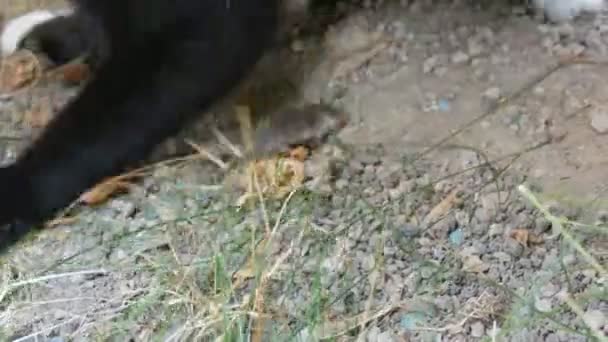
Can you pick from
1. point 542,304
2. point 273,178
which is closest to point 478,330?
point 542,304

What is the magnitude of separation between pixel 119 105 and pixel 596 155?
50 centimetres

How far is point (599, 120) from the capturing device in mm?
1236

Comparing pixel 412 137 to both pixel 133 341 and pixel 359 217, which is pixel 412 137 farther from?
pixel 133 341

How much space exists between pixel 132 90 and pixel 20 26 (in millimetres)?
408

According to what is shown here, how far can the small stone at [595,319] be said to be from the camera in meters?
1.00

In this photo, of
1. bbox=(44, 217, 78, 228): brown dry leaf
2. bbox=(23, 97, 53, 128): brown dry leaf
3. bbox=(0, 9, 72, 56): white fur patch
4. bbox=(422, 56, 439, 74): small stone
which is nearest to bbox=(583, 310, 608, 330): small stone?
bbox=(422, 56, 439, 74): small stone

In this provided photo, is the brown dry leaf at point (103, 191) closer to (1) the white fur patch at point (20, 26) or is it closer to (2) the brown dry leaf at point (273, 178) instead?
(2) the brown dry leaf at point (273, 178)

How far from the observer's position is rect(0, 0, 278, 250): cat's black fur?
1.11 meters

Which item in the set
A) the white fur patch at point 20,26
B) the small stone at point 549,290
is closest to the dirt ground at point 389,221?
the small stone at point 549,290

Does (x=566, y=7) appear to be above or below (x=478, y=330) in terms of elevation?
above

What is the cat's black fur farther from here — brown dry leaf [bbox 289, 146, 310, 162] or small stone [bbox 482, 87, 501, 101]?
small stone [bbox 482, 87, 501, 101]

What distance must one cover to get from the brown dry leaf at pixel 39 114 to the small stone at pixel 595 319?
0.67 meters

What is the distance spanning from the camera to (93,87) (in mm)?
1138

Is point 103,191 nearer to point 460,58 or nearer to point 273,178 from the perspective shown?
point 273,178
